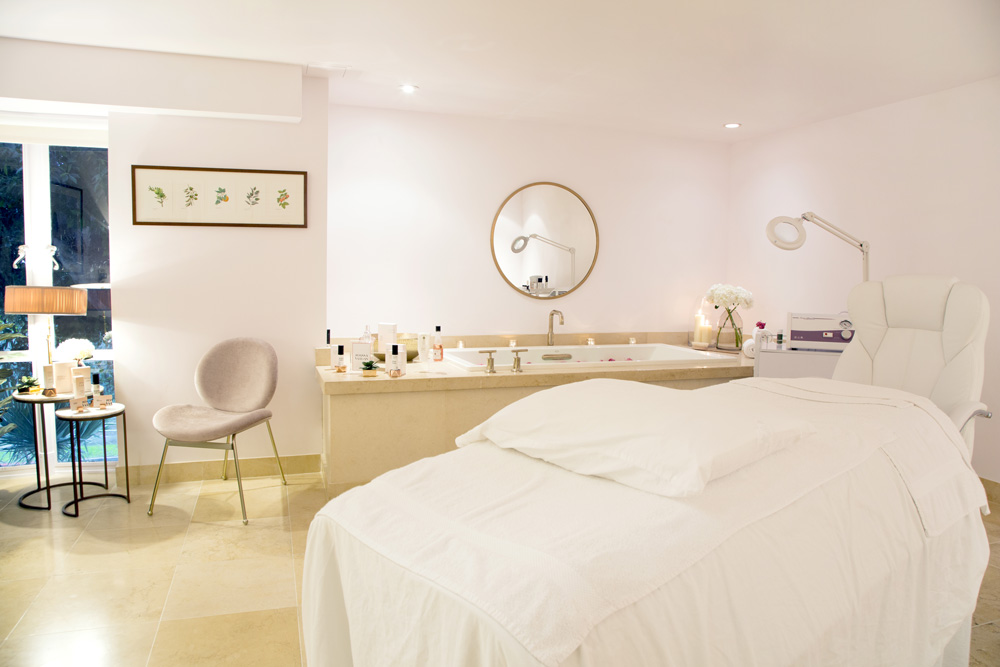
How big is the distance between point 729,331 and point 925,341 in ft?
7.54

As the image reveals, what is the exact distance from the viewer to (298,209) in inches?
142

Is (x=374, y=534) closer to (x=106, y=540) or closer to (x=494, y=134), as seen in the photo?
(x=106, y=540)

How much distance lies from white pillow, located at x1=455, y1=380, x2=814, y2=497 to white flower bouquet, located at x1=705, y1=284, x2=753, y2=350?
9.31 ft

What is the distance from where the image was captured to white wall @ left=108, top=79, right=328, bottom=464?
3.42 metres

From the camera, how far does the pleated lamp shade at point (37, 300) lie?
3.09m

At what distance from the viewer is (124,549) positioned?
2.71 meters

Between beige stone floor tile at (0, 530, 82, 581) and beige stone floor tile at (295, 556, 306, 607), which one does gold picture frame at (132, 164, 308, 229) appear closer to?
beige stone floor tile at (0, 530, 82, 581)

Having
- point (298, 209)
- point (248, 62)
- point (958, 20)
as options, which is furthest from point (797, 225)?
point (248, 62)

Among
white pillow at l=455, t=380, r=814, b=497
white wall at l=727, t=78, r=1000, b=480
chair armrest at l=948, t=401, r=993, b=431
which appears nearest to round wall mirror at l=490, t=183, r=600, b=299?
white wall at l=727, t=78, r=1000, b=480

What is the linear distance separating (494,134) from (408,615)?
3.80 meters

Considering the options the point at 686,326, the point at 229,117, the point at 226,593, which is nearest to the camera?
the point at 226,593

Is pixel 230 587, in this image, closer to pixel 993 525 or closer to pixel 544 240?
pixel 544 240

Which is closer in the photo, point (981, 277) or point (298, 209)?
point (981, 277)

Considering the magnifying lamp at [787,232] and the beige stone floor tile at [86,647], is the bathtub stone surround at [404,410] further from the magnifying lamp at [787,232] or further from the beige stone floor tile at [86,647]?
the beige stone floor tile at [86,647]
